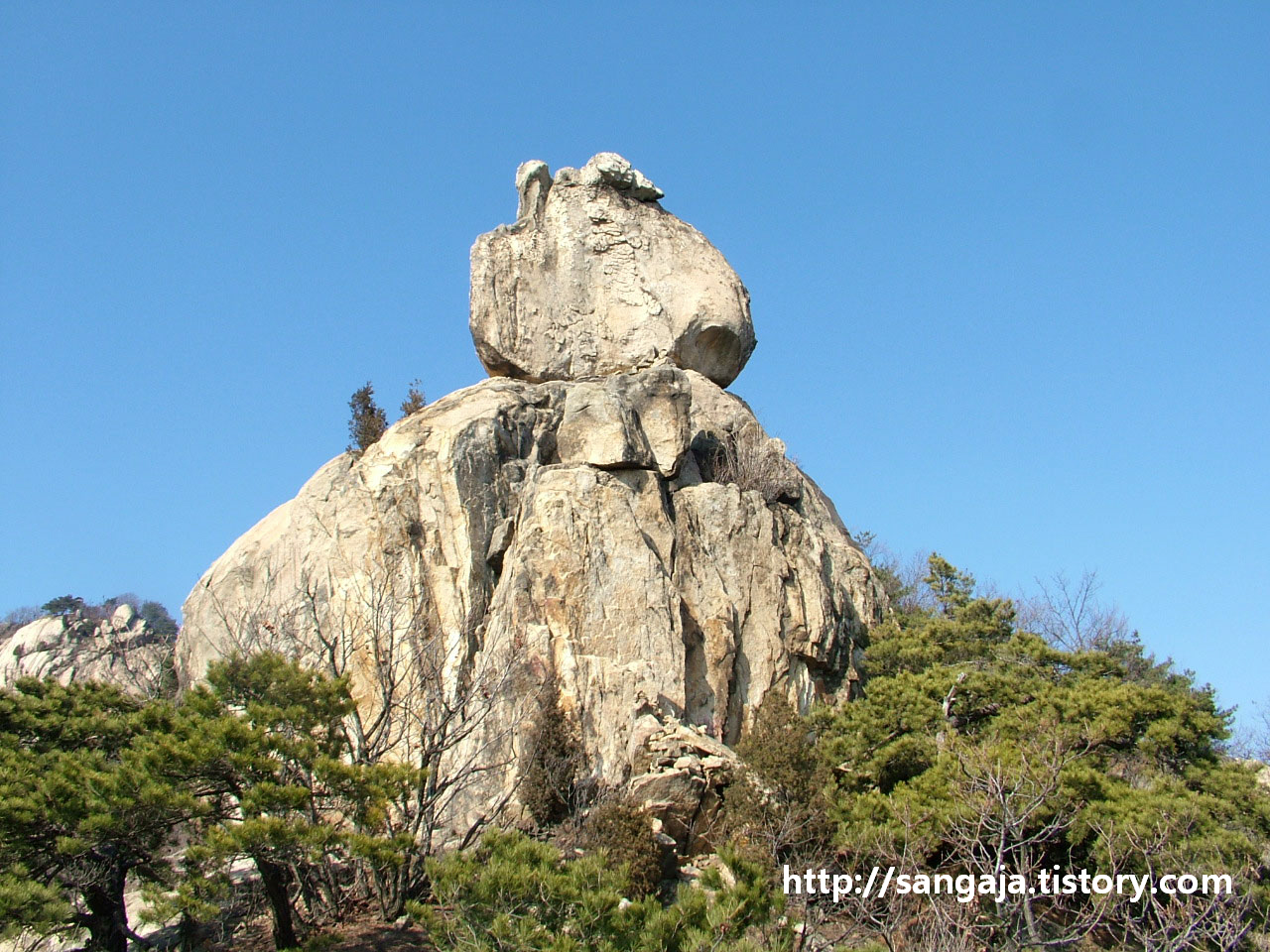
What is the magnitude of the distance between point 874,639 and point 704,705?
13.3ft

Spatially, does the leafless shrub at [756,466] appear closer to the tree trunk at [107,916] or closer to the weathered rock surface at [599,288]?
the weathered rock surface at [599,288]

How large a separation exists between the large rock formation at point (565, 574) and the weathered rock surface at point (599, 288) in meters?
0.79

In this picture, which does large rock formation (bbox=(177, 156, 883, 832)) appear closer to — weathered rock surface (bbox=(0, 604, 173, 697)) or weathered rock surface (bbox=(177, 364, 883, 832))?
weathered rock surface (bbox=(177, 364, 883, 832))

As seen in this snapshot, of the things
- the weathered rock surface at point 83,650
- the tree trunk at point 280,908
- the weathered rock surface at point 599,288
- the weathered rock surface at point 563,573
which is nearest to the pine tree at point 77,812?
the tree trunk at point 280,908

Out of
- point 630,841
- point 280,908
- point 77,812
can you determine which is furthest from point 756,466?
point 77,812

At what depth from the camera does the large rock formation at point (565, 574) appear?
16.3 meters

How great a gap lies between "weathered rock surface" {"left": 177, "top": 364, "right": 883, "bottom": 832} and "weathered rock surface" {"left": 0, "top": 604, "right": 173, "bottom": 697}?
3123mm

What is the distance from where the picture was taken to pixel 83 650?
90.8 ft

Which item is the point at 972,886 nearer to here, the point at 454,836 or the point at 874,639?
the point at 454,836

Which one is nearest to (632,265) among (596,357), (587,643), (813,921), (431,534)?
(596,357)

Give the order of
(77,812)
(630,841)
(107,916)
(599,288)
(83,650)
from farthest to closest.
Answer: (83,650), (599,288), (630,841), (107,916), (77,812)

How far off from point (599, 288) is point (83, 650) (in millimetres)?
14776

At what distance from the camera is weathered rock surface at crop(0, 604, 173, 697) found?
22969 mm

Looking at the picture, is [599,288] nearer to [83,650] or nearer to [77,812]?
[83,650]
